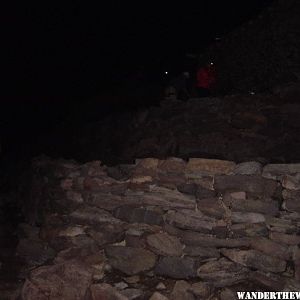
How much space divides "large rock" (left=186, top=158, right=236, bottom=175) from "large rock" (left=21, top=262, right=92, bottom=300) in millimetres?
2172

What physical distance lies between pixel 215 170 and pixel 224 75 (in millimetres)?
5044

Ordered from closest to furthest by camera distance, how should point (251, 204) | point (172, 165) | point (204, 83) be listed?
point (251, 204), point (172, 165), point (204, 83)

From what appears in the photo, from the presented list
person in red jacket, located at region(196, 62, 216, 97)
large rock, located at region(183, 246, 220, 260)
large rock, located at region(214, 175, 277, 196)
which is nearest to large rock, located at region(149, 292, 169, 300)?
large rock, located at region(183, 246, 220, 260)

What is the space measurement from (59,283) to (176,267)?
5.64 feet

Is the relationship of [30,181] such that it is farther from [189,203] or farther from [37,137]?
[189,203]

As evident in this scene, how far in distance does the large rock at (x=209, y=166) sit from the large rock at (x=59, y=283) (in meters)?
2.17

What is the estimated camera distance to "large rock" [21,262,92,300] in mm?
5070

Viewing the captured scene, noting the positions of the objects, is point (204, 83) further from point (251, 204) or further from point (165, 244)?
point (165, 244)

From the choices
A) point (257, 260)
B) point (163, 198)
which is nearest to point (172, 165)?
point (163, 198)

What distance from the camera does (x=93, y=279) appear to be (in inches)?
206

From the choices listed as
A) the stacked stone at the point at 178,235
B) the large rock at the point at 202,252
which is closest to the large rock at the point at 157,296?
the stacked stone at the point at 178,235

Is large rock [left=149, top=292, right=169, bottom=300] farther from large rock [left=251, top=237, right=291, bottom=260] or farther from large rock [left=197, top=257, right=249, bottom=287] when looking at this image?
large rock [left=251, top=237, right=291, bottom=260]

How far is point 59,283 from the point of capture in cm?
518

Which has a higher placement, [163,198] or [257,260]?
[163,198]
